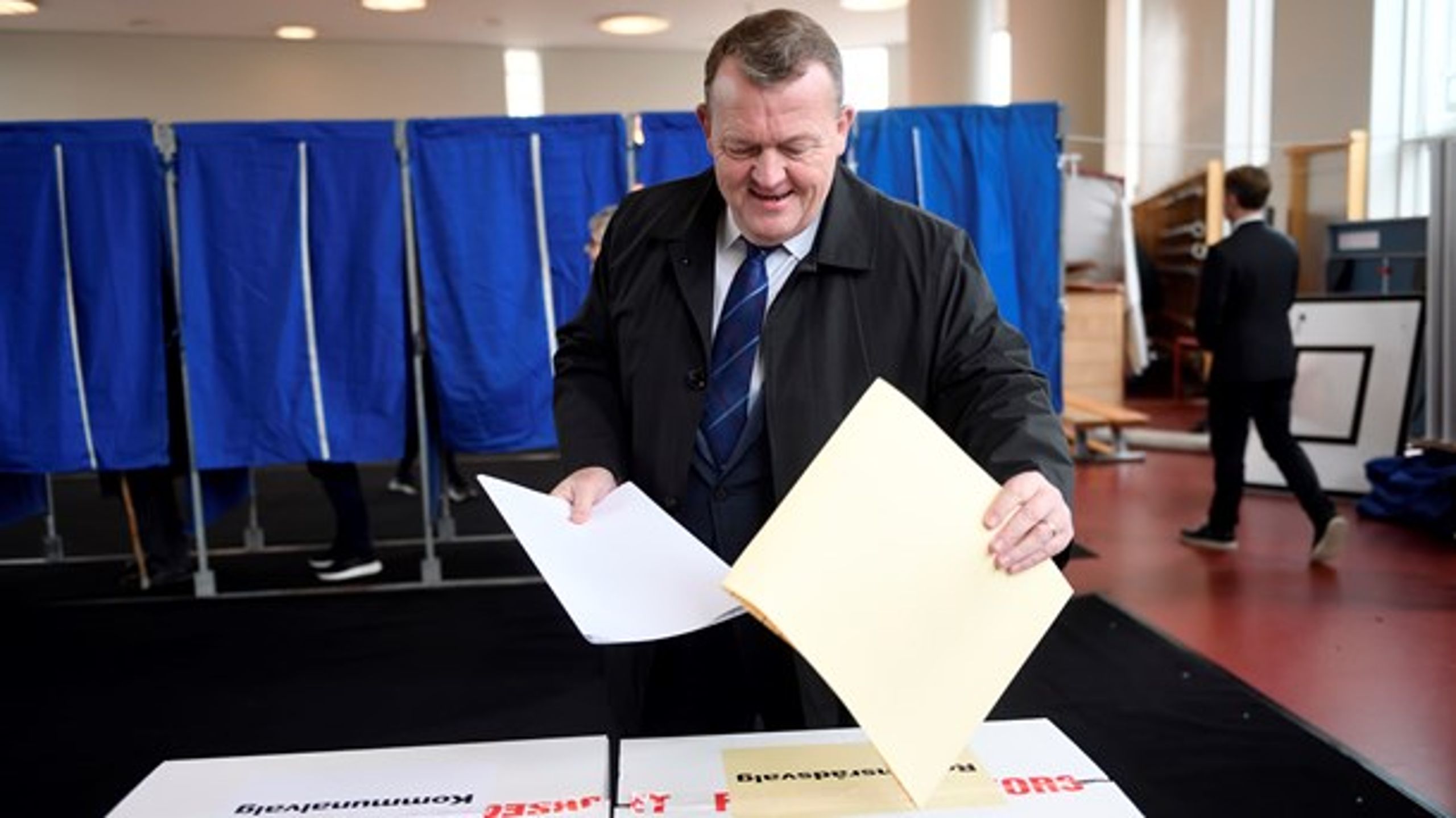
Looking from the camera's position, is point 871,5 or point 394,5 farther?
point 871,5

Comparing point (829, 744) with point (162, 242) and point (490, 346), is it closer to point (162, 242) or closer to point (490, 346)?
point (490, 346)

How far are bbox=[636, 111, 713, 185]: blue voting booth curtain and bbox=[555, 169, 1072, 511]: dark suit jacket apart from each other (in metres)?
2.89

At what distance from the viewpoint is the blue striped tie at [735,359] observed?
4.19ft

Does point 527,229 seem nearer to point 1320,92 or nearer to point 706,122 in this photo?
point 706,122

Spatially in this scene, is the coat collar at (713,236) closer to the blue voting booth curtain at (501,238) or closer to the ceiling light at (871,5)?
the blue voting booth curtain at (501,238)

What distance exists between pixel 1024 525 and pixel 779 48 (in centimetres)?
53

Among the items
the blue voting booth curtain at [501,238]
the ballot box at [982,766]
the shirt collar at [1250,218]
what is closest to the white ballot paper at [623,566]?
the ballot box at [982,766]

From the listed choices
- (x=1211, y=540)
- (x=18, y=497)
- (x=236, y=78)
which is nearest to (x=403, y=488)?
(x=18, y=497)

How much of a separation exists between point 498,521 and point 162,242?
2.08 m

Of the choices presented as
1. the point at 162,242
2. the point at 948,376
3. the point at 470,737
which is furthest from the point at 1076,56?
the point at 948,376

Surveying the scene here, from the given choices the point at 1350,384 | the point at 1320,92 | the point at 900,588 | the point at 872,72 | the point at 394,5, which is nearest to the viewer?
the point at 900,588

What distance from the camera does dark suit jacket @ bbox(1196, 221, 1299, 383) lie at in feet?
14.4

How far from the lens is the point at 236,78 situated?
10.9m

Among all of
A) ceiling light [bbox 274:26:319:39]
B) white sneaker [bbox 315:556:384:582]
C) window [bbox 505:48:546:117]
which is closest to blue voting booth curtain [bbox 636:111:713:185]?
white sneaker [bbox 315:556:384:582]
